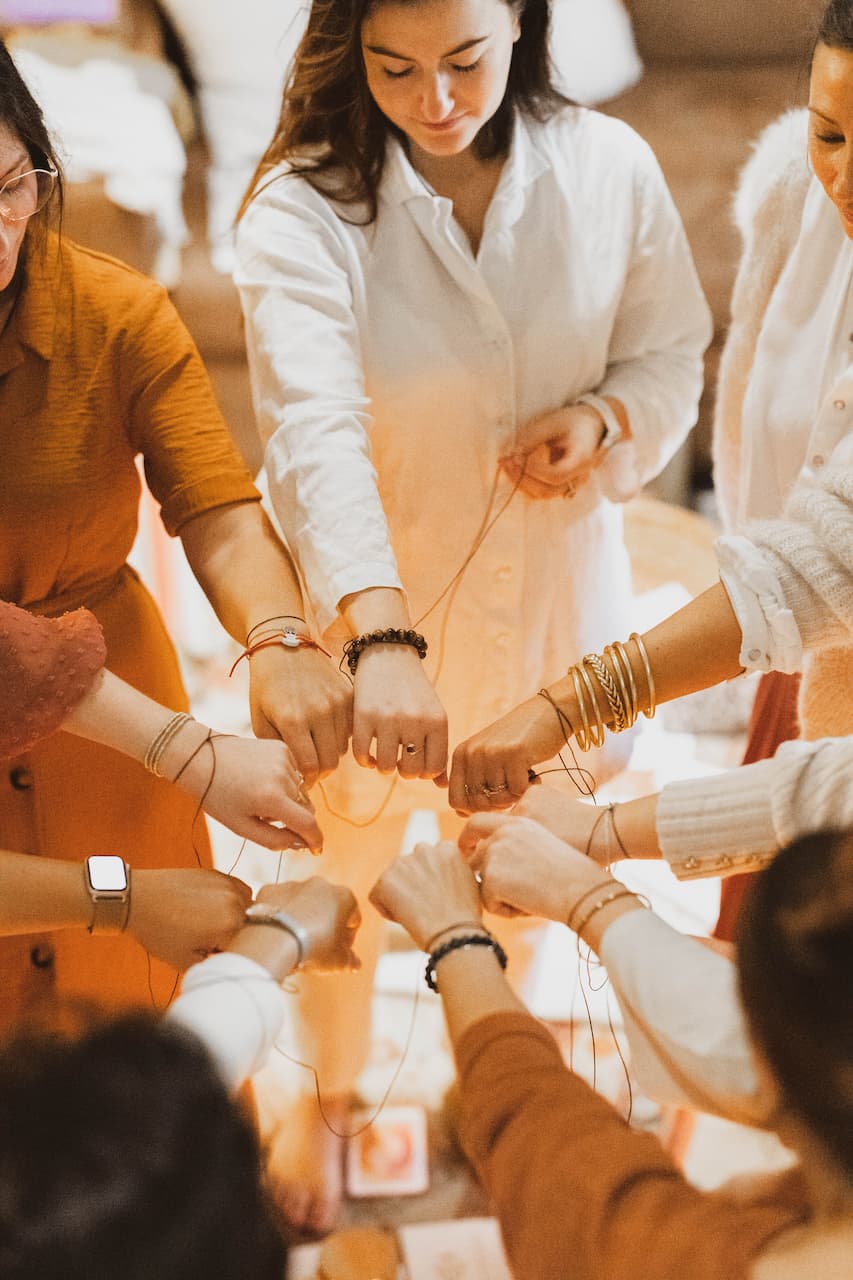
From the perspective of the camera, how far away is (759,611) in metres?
1.14

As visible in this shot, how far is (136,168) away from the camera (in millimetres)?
2609

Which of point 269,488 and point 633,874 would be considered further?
point 269,488

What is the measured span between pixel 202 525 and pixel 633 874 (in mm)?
567

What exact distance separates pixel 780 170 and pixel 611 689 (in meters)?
0.67

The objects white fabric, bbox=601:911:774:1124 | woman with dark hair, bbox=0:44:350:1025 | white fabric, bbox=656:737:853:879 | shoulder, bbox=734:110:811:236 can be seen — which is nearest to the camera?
white fabric, bbox=601:911:774:1124

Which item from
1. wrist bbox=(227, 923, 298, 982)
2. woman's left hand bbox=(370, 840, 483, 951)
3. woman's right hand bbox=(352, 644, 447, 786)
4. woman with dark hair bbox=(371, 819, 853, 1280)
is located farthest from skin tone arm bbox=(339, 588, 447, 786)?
woman with dark hair bbox=(371, 819, 853, 1280)

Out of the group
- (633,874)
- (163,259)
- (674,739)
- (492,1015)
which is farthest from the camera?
(163,259)

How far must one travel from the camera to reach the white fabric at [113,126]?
2.53 metres

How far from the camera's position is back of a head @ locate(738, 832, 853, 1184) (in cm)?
65

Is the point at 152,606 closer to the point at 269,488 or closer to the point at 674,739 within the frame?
the point at 269,488

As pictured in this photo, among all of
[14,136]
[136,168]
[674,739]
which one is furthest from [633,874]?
[136,168]

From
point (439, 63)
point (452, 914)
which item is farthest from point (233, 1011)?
point (439, 63)

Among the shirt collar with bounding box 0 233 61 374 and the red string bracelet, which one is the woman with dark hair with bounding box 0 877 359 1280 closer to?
the red string bracelet

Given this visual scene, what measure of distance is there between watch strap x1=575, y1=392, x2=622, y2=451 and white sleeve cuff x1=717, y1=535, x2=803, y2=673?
34 cm
